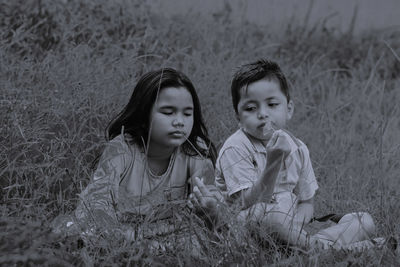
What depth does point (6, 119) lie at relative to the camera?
121 inches

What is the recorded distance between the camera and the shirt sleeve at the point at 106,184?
2539 mm

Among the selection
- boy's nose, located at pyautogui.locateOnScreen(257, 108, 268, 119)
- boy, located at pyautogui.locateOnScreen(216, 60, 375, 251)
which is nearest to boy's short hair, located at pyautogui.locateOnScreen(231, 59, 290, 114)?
boy, located at pyautogui.locateOnScreen(216, 60, 375, 251)

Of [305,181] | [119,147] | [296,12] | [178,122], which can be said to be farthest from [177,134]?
[296,12]

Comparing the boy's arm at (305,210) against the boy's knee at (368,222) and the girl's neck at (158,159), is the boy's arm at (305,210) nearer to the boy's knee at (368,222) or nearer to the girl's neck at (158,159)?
the boy's knee at (368,222)

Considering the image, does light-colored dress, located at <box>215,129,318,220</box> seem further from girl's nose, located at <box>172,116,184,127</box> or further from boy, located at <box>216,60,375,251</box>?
girl's nose, located at <box>172,116,184,127</box>

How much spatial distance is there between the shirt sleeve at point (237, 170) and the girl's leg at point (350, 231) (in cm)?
39

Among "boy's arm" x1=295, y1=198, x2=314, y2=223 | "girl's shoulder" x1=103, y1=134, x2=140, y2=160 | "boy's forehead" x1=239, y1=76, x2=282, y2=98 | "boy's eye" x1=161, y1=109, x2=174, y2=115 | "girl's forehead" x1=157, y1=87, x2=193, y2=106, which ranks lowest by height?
"boy's arm" x1=295, y1=198, x2=314, y2=223

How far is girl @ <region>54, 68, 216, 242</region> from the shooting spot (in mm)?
2930

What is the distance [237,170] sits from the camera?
113 inches

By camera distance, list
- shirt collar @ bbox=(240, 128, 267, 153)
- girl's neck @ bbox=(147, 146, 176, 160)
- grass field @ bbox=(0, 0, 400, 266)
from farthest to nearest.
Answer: girl's neck @ bbox=(147, 146, 176, 160) < shirt collar @ bbox=(240, 128, 267, 153) < grass field @ bbox=(0, 0, 400, 266)

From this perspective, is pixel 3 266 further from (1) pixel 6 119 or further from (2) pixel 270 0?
(2) pixel 270 0

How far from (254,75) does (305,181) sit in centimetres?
57

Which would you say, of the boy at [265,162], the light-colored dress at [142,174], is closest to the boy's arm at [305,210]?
the boy at [265,162]

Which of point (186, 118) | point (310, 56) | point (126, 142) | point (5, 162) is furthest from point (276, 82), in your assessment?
point (310, 56)
